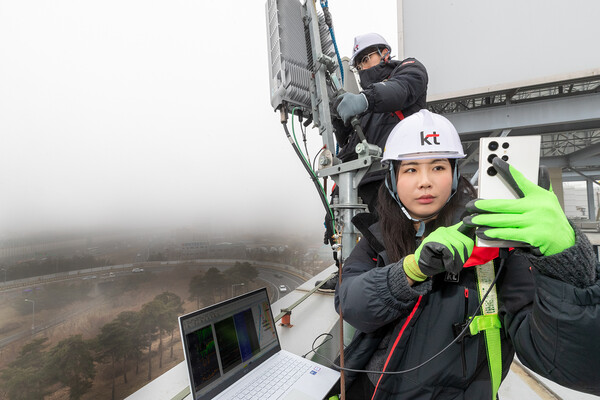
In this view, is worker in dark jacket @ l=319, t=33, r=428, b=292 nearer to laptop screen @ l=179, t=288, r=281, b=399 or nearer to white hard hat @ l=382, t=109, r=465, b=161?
white hard hat @ l=382, t=109, r=465, b=161

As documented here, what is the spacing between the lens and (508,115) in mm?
3172

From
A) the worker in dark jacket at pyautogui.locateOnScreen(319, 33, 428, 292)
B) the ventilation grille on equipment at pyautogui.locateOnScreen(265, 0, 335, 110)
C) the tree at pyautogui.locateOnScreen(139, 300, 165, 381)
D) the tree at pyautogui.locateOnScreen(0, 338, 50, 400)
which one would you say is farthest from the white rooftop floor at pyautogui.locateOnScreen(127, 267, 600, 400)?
the ventilation grille on equipment at pyautogui.locateOnScreen(265, 0, 335, 110)

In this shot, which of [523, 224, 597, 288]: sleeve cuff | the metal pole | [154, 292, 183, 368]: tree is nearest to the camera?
[523, 224, 597, 288]: sleeve cuff

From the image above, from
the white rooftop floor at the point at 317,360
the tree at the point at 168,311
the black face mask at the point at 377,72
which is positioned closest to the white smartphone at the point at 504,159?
the black face mask at the point at 377,72

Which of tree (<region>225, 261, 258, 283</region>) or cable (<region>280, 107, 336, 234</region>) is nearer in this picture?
cable (<region>280, 107, 336, 234</region>)

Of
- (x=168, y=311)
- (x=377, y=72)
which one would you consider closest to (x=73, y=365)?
(x=168, y=311)

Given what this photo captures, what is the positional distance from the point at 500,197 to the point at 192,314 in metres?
1.09

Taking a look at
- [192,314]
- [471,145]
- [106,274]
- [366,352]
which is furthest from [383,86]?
[471,145]

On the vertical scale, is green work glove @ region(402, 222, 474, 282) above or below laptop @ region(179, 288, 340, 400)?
above

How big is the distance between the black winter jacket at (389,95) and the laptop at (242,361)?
1126 mm

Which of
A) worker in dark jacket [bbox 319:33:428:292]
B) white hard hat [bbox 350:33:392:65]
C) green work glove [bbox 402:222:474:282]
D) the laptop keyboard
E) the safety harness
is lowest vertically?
the laptop keyboard

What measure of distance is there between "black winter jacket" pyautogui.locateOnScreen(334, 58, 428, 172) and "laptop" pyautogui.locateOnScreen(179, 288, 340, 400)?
113cm

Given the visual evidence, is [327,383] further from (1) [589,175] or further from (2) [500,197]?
(1) [589,175]

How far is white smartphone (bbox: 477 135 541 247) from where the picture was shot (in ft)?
1.72
